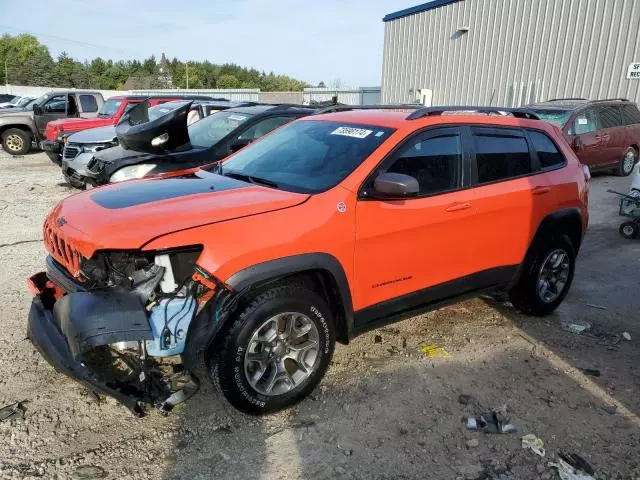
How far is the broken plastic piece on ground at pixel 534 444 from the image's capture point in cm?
294

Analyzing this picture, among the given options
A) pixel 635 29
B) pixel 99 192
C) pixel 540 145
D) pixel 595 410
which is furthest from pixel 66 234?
pixel 635 29

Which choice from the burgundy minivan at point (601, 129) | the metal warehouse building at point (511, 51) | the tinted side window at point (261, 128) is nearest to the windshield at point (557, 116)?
the burgundy minivan at point (601, 129)

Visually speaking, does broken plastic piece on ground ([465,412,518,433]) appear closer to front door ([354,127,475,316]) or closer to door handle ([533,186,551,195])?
front door ([354,127,475,316])

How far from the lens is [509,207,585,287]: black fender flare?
441 cm

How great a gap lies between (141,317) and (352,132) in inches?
78.2

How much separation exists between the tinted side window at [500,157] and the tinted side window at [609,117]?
8853 mm

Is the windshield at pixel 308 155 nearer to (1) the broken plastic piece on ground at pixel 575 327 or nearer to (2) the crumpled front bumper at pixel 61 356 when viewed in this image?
(2) the crumpled front bumper at pixel 61 356

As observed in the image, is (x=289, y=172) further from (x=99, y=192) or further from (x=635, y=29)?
(x=635, y=29)

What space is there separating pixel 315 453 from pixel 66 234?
186cm

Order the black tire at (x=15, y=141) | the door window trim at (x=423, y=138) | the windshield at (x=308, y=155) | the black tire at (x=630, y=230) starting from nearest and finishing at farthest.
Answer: the door window trim at (x=423, y=138) < the windshield at (x=308, y=155) < the black tire at (x=630, y=230) < the black tire at (x=15, y=141)

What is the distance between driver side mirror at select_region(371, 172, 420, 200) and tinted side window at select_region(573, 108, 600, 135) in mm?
9423

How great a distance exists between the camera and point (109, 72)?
8781 centimetres

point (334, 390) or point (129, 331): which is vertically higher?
point (129, 331)

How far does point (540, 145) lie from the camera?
4543 mm
